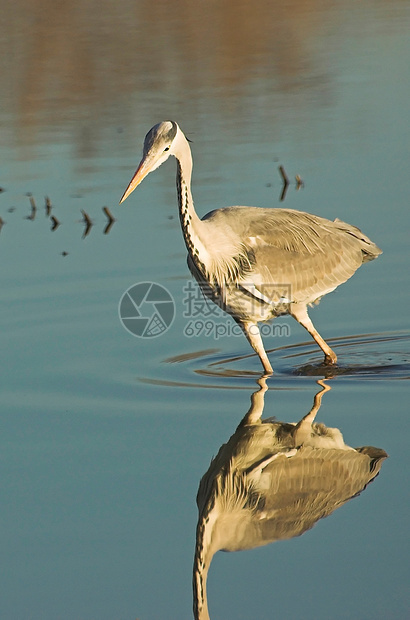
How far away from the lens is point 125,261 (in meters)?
9.47

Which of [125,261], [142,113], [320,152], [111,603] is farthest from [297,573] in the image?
[142,113]

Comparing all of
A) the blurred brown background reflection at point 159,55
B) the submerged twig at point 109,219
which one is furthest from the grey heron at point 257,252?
the blurred brown background reflection at point 159,55

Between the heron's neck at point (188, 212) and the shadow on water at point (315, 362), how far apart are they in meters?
0.85

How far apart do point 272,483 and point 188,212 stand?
6.54 ft

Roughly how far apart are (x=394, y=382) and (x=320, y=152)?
614 centimetres

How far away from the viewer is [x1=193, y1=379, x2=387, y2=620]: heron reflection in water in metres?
5.04

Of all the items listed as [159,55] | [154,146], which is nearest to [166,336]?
[154,146]

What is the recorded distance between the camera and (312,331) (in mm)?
7527

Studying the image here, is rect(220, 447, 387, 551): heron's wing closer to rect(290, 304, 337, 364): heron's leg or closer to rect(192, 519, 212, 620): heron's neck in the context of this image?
rect(192, 519, 212, 620): heron's neck

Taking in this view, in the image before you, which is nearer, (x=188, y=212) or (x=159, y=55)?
(x=188, y=212)

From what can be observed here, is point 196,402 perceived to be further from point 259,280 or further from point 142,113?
point 142,113

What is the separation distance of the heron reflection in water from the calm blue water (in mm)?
90

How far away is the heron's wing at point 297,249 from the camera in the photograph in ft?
24.0

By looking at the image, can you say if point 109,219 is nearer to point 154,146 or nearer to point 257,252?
point 257,252
